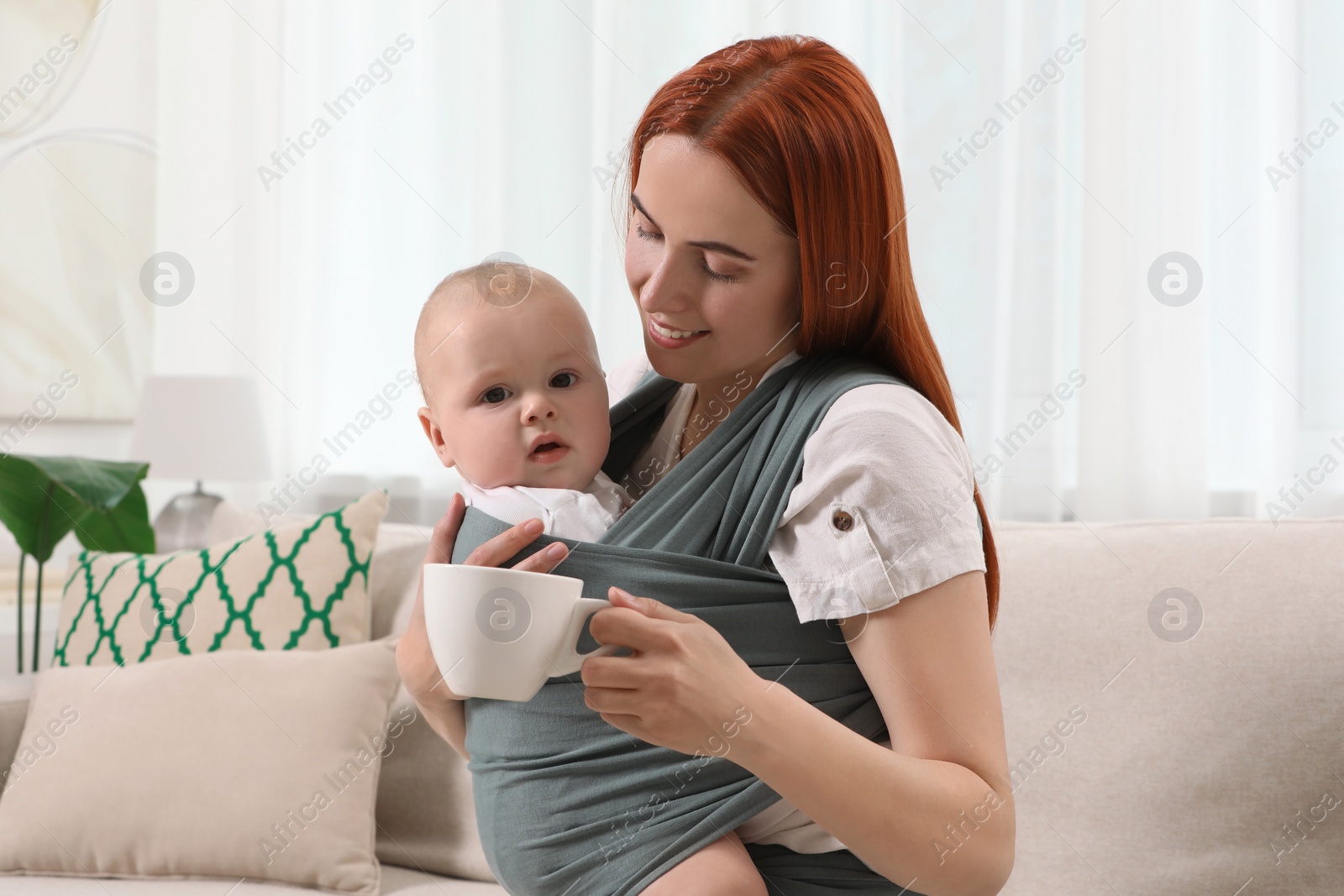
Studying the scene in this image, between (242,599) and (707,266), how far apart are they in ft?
4.62

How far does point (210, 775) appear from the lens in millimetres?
1719

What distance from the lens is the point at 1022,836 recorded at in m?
1.49

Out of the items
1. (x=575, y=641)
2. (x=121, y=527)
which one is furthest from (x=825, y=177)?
(x=121, y=527)

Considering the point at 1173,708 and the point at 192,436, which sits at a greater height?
the point at 192,436

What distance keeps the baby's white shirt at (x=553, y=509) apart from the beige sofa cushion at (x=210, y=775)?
3.23 ft

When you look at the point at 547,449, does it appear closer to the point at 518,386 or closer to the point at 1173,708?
the point at 518,386

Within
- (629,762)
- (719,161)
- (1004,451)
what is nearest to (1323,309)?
(1004,451)

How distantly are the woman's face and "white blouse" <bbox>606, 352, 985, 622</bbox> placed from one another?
4.7 inches

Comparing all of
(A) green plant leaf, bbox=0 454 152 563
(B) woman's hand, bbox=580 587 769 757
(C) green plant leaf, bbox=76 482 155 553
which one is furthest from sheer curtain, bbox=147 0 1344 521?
(B) woman's hand, bbox=580 587 769 757

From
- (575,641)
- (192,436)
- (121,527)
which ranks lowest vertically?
(121,527)

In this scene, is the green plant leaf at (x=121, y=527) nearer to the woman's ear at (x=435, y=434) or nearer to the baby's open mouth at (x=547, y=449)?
the woman's ear at (x=435, y=434)

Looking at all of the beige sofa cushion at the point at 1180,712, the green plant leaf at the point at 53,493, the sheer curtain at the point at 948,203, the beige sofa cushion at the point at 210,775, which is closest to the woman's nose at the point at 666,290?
the beige sofa cushion at the point at 1180,712

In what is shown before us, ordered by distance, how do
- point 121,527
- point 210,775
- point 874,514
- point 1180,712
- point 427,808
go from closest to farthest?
point 874,514, point 1180,712, point 210,775, point 427,808, point 121,527

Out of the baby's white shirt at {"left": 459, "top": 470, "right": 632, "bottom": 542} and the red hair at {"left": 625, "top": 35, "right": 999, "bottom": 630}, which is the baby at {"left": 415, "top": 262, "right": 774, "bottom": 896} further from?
the red hair at {"left": 625, "top": 35, "right": 999, "bottom": 630}
